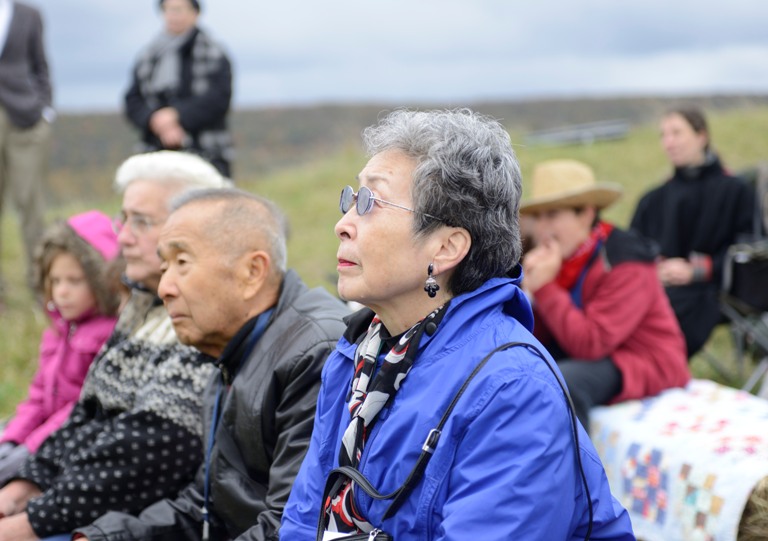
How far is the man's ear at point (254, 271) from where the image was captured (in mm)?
2914

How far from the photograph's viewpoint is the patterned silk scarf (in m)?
2.12

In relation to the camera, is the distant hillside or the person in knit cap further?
the distant hillside

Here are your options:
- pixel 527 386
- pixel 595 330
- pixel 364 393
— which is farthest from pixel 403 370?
pixel 595 330

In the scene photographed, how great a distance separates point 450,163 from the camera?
2125mm

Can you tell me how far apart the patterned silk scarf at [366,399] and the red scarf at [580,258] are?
89.1 inches

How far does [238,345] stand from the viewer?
113 inches

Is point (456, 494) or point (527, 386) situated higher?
point (527, 386)

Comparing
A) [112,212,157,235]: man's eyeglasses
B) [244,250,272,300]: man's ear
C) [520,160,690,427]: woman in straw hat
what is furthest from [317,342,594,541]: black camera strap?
[520,160,690,427]: woman in straw hat

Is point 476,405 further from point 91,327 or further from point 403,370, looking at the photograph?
point 91,327

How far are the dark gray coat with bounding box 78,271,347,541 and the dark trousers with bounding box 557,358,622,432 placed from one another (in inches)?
59.3

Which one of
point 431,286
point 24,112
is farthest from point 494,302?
point 24,112

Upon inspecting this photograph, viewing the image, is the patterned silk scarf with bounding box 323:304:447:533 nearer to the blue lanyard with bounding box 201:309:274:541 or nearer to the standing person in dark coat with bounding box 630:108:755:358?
the blue lanyard with bounding box 201:309:274:541

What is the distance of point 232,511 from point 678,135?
4566mm

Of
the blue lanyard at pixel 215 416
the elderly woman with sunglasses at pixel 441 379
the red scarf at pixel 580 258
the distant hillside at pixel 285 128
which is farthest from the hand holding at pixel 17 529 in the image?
the distant hillside at pixel 285 128
